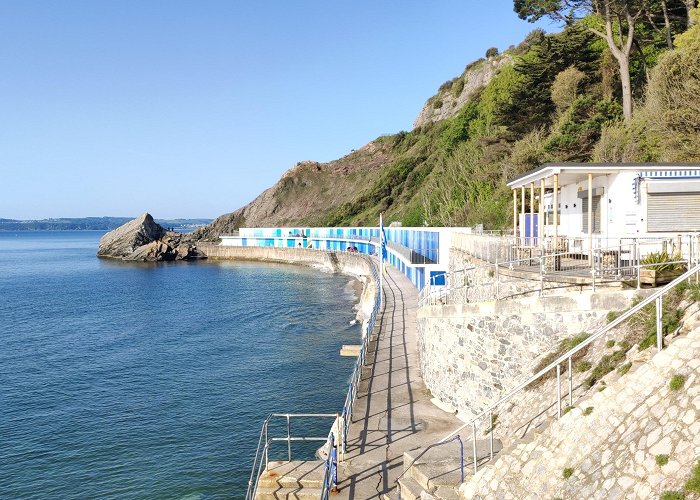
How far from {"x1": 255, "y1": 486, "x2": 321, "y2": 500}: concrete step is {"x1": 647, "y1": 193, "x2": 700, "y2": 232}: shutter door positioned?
11719 mm

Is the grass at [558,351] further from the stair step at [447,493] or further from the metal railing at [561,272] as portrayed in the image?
the stair step at [447,493]

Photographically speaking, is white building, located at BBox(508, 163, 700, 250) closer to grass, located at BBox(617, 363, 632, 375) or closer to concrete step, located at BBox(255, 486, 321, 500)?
grass, located at BBox(617, 363, 632, 375)

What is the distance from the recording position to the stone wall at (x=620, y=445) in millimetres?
6730

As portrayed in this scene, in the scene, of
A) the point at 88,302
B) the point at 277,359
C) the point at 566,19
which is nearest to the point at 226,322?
the point at 277,359

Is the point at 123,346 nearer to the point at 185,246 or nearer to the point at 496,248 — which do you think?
the point at 496,248

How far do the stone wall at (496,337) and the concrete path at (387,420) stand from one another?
813 millimetres

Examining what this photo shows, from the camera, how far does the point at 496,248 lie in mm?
16953

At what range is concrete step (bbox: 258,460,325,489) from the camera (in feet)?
38.7

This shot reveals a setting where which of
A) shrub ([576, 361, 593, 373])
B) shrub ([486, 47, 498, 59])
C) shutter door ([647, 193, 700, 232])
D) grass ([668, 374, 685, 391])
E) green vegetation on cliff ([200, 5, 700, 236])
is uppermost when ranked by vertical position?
shrub ([486, 47, 498, 59])

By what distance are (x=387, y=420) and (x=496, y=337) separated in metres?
3.58

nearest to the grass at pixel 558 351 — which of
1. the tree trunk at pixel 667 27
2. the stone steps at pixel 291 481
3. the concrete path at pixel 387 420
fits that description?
the concrete path at pixel 387 420

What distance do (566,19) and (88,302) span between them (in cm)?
4556

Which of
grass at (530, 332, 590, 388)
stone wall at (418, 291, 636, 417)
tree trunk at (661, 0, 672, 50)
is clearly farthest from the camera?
tree trunk at (661, 0, 672, 50)

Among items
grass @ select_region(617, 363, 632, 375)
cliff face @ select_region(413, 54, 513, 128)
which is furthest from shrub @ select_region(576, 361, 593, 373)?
cliff face @ select_region(413, 54, 513, 128)
